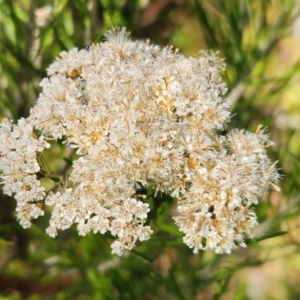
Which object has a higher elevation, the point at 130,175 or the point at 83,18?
the point at 83,18

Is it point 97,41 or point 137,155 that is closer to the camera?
point 137,155

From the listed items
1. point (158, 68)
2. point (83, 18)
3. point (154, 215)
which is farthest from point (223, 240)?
point (83, 18)

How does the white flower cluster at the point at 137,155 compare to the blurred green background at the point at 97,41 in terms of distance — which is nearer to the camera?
the white flower cluster at the point at 137,155

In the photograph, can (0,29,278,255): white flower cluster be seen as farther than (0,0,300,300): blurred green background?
No

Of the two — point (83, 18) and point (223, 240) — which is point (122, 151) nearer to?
point (223, 240)

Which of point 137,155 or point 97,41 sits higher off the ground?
point 97,41

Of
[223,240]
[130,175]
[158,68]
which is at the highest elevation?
[158,68]

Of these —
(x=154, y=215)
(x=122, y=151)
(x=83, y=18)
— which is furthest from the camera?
(x=83, y=18)

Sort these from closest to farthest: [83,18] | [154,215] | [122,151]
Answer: [122,151]
[154,215]
[83,18]
